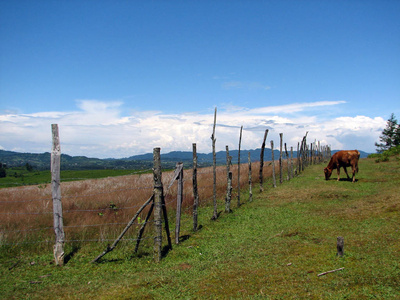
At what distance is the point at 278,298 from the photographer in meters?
4.96

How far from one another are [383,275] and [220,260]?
10.4ft

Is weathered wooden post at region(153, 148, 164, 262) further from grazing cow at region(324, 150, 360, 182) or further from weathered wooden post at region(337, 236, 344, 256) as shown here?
grazing cow at region(324, 150, 360, 182)

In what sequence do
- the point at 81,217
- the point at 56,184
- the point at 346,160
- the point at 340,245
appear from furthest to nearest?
the point at 346,160, the point at 81,217, the point at 56,184, the point at 340,245

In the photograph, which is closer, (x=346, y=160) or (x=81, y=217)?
(x=81, y=217)

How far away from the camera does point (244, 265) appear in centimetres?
657

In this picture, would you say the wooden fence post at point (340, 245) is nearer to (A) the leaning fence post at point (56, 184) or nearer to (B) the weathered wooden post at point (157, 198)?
(B) the weathered wooden post at point (157, 198)

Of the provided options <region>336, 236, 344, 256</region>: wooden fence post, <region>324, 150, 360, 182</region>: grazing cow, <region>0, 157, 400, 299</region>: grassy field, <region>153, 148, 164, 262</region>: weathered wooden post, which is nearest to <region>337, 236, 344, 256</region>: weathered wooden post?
<region>336, 236, 344, 256</region>: wooden fence post

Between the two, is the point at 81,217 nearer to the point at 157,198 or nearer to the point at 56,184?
the point at 56,184

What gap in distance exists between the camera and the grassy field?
5.35 metres

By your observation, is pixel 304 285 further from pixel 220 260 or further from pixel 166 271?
pixel 166 271

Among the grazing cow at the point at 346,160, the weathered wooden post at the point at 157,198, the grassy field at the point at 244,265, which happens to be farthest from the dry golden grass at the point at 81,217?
the grazing cow at the point at 346,160

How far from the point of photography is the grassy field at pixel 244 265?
17.5 feet

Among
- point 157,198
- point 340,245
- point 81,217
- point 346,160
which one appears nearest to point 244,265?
point 340,245

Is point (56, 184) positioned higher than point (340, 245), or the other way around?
point (56, 184)
